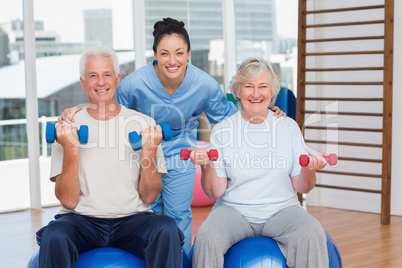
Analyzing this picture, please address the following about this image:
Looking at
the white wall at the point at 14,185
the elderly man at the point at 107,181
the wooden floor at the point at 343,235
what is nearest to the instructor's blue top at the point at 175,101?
the elderly man at the point at 107,181

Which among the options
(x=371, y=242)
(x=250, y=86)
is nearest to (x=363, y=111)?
(x=371, y=242)

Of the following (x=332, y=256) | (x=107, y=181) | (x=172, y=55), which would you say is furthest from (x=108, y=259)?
(x=172, y=55)

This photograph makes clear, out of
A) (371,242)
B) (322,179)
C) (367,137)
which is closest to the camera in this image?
(371,242)

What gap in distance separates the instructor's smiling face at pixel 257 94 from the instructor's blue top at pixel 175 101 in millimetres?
451

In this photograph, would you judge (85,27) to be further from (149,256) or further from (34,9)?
(149,256)

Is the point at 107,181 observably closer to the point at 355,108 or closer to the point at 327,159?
the point at 327,159

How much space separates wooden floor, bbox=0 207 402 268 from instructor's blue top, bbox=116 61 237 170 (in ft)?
3.64

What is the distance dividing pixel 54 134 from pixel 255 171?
2.59 ft

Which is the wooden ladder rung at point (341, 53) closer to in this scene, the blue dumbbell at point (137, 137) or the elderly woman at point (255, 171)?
the elderly woman at point (255, 171)

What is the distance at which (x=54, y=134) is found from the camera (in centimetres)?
208

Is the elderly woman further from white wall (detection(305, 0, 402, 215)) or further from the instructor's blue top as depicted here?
white wall (detection(305, 0, 402, 215))

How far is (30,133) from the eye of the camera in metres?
4.80

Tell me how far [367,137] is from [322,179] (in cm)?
53

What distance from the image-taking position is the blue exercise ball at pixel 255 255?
2.13 meters
